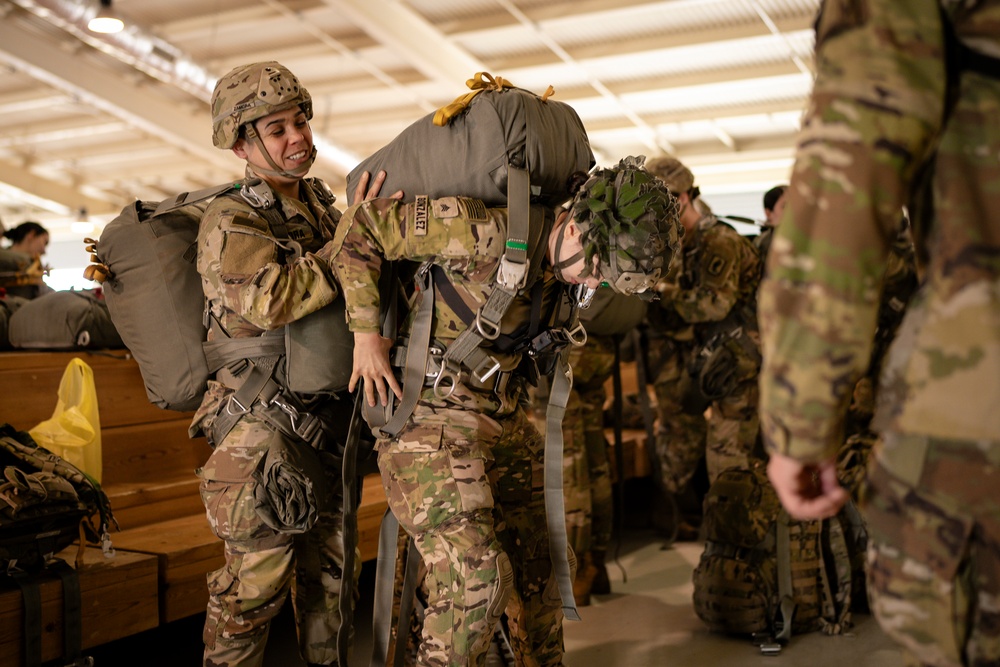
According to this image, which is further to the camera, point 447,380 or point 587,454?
point 587,454

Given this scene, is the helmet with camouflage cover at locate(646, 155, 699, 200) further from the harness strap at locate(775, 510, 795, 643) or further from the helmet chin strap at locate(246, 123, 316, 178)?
the helmet chin strap at locate(246, 123, 316, 178)

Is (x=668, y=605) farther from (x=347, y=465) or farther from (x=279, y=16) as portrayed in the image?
(x=279, y=16)

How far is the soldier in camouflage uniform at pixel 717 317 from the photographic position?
4.19 metres

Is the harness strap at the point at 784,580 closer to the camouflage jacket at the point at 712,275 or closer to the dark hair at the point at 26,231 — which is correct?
the camouflage jacket at the point at 712,275

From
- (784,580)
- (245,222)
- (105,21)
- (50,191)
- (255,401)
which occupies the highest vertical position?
(50,191)

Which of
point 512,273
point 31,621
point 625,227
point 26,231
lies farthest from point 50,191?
point 625,227

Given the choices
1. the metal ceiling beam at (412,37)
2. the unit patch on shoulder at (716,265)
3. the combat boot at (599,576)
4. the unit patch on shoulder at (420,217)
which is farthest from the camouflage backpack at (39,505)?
the metal ceiling beam at (412,37)

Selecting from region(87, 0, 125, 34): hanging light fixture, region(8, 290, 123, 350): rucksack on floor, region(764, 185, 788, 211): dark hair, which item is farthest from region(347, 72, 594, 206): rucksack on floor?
region(87, 0, 125, 34): hanging light fixture

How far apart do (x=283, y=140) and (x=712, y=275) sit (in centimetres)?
222

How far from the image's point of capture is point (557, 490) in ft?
8.21

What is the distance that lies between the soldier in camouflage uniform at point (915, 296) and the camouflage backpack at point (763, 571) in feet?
8.24

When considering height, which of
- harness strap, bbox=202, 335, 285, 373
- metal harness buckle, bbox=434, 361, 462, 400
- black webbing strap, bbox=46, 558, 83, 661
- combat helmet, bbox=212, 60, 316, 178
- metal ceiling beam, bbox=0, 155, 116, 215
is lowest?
black webbing strap, bbox=46, 558, 83, 661

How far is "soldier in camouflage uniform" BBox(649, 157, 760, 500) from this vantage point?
419 cm

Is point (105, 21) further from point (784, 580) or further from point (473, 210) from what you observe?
point (784, 580)
